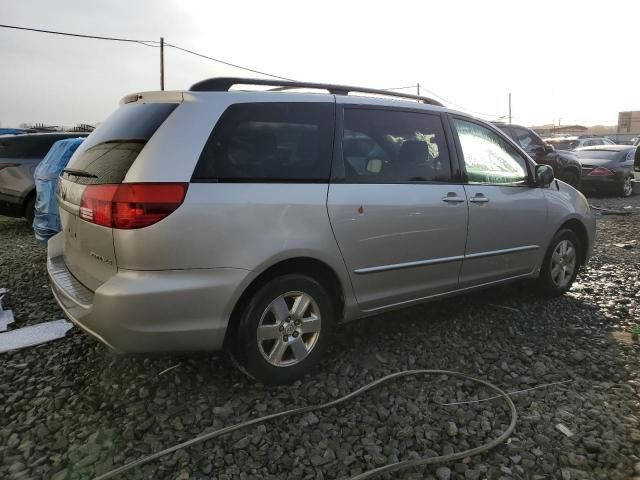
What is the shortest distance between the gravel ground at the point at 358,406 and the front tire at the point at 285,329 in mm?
146

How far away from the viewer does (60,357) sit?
346cm

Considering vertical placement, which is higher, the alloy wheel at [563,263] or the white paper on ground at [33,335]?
the alloy wheel at [563,263]

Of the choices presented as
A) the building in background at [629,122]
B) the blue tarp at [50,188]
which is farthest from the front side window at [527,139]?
the building in background at [629,122]

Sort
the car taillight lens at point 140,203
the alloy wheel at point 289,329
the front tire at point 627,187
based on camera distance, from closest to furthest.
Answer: the car taillight lens at point 140,203 < the alloy wheel at point 289,329 < the front tire at point 627,187

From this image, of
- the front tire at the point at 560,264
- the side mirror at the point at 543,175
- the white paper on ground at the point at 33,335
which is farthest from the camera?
the front tire at the point at 560,264

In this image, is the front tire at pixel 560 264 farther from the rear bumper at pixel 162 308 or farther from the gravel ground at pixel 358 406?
the rear bumper at pixel 162 308

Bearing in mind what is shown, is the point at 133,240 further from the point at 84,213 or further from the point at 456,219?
the point at 456,219

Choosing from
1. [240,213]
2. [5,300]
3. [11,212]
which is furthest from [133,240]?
[11,212]

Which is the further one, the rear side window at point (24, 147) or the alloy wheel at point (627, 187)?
the alloy wheel at point (627, 187)

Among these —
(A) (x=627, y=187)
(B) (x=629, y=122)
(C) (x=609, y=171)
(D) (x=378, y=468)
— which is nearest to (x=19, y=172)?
(D) (x=378, y=468)

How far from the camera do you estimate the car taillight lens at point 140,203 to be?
2.51m

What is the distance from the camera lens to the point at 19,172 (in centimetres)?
778

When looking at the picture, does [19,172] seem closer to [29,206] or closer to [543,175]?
[29,206]

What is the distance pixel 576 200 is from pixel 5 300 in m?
5.20
